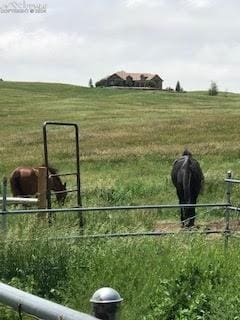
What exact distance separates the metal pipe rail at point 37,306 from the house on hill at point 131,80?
15439 centimetres

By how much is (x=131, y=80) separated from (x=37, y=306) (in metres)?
156

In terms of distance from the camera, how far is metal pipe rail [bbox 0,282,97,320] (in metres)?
2.28

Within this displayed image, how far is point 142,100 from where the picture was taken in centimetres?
7112

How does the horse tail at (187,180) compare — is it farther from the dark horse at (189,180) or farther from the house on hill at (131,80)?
the house on hill at (131,80)

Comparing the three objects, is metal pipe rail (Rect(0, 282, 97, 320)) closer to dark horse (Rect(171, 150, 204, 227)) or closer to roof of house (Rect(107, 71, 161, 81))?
dark horse (Rect(171, 150, 204, 227))

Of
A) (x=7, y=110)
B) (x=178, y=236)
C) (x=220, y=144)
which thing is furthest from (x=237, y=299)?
(x=7, y=110)

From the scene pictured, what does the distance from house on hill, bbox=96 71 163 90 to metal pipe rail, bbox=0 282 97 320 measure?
154 meters

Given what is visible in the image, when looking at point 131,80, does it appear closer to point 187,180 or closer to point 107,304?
point 187,180

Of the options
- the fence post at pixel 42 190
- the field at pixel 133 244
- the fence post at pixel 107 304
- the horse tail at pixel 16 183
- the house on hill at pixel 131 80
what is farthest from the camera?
the house on hill at pixel 131 80

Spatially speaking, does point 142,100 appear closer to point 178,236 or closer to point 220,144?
point 220,144

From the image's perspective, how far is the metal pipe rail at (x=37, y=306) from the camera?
7.46 ft

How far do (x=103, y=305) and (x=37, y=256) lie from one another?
419cm

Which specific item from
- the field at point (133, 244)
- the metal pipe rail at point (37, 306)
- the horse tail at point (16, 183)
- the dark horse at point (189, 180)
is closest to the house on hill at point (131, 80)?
the field at point (133, 244)

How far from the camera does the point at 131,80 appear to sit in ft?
518
